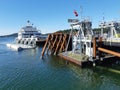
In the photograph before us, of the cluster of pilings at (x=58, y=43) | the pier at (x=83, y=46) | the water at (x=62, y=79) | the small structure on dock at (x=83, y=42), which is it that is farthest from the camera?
the cluster of pilings at (x=58, y=43)

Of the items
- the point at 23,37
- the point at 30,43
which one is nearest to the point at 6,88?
the point at 30,43

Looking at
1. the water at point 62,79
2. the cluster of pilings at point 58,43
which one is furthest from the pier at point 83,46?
the water at point 62,79

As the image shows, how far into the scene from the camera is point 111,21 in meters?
51.4

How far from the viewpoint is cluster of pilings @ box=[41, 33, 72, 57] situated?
54.6m

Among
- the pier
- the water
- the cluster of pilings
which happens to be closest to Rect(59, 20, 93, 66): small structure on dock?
the pier

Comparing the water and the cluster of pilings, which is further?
the cluster of pilings

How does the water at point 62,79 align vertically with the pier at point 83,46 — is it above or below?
below

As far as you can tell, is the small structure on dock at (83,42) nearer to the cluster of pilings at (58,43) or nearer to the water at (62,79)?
the water at (62,79)

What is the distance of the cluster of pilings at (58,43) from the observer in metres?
54.6

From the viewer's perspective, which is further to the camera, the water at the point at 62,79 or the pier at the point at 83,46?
the pier at the point at 83,46

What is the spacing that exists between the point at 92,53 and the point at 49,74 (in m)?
10.7

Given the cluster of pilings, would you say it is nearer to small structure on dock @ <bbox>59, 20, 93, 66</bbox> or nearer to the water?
small structure on dock @ <bbox>59, 20, 93, 66</bbox>

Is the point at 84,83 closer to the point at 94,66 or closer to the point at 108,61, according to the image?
the point at 94,66

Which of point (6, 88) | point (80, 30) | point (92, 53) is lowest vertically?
point (6, 88)
